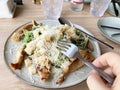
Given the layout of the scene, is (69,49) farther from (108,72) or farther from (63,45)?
(108,72)

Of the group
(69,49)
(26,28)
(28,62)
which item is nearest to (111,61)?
(69,49)

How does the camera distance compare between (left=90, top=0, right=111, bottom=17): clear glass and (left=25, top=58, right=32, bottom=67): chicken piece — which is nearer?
(left=25, top=58, right=32, bottom=67): chicken piece

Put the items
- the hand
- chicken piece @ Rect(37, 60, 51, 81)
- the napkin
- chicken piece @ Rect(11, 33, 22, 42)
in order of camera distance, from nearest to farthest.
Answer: the hand
chicken piece @ Rect(37, 60, 51, 81)
chicken piece @ Rect(11, 33, 22, 42)
the napkin

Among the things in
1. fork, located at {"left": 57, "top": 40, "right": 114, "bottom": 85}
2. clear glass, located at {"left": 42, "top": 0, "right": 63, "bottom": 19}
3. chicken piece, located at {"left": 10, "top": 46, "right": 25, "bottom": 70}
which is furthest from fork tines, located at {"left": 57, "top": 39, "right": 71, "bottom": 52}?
clear glass, located at {"left": 42, "top": 0, "right": 63, "bottom": 19}

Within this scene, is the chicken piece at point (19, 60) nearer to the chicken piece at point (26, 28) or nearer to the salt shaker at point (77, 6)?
the chicken piece at point (26, 28)

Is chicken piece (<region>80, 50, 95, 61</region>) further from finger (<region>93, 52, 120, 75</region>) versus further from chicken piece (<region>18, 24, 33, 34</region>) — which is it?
chicken piece (<region>18, 24, 33, 34</region>)

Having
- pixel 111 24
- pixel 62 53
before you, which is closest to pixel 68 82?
pixel 62 53

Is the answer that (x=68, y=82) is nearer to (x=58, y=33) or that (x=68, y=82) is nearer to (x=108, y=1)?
(x=58, y=33)
